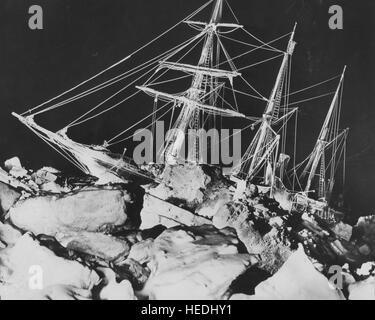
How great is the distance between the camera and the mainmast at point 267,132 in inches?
363

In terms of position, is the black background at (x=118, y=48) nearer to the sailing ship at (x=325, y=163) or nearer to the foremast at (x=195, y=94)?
the sailing ship at (x=325, y=163)

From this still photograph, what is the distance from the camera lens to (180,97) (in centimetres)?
899

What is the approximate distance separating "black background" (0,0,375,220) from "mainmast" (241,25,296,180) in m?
0.51

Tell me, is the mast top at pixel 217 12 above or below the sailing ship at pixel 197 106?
above

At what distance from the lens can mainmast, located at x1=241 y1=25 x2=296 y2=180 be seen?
922 cm

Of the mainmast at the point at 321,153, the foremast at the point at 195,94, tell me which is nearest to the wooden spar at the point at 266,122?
the foremast at the point at 195,94

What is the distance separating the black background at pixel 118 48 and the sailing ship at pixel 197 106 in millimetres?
193

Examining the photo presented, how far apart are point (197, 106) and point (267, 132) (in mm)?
1550

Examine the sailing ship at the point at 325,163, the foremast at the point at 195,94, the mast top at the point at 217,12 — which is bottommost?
the sailing ship at the point at 325,163

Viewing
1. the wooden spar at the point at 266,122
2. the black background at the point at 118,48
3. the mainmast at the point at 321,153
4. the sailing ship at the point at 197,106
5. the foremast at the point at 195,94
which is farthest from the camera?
the mainmast at the point at 321,153

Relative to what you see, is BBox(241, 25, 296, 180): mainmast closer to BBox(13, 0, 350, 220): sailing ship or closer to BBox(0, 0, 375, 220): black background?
BBox(13, 0, 350, 220): sailing ship

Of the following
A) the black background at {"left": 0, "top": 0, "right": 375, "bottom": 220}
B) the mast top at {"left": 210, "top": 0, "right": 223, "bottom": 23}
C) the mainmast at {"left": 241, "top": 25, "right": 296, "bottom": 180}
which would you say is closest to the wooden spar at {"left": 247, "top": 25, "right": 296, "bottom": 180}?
the mainmast at {"left": 241, "top": 25, "right": 296, "bottom": 180}

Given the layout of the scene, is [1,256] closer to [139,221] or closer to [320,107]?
[139,221]

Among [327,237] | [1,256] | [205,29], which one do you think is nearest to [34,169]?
[1,256]
